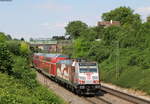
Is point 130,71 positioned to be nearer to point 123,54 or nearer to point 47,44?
point 123,54

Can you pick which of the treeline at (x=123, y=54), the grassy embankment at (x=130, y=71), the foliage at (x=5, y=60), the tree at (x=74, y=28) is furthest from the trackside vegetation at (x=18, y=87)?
the tree at (x=74, y=28)

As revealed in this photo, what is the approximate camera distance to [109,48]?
55094 mm

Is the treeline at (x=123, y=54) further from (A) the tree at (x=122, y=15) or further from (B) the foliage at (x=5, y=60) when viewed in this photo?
(A) the tree at (x=122, y=15)

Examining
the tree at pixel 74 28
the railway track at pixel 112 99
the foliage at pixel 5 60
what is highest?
the tree at pixel 74 28

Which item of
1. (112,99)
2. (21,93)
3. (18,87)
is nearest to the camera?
(21,93)

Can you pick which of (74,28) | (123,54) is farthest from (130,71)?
(74,28)

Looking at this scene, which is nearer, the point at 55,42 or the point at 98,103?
the point at 98,103

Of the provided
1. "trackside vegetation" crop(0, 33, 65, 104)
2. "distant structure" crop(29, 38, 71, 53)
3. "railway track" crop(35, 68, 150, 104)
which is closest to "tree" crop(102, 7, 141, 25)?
"distant structure" crop(29, 38, 71, 53)

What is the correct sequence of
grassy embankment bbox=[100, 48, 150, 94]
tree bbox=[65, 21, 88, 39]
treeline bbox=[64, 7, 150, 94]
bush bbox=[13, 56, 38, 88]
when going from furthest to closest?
tree bbox=[65, 21, 88, 39] → treeline bbox=[64, 7, 150, 94] → grassy embankment bbox=[100, 48, 150, 94] → bush bbox=[13, 56, 38, 88]

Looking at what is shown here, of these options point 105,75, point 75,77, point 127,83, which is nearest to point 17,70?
point 75,77

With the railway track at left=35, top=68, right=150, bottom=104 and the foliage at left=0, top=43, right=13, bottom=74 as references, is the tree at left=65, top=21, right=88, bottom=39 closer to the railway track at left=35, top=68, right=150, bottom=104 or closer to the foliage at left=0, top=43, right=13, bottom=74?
the railway track at left=35, top=68, right=150, bottom=104

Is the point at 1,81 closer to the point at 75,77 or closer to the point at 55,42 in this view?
the point at 75,77

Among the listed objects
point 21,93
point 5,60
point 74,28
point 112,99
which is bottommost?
point 112,99

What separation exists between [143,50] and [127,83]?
9.52 meters
